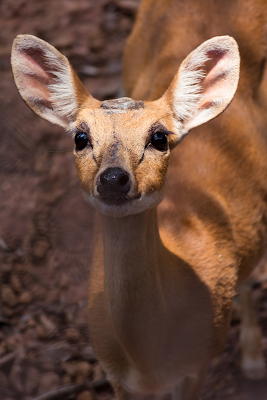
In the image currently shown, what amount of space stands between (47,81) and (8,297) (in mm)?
2284

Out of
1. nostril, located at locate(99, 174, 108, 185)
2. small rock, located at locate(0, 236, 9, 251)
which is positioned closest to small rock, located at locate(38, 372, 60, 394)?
small rock, located at locate(0, 236, 9, 251)

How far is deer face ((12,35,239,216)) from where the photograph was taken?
2115 mm

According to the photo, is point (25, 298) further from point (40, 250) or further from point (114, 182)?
point (114, 182)

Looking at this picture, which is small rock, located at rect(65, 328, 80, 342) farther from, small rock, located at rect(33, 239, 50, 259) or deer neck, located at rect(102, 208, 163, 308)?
deer neck, located at rect(102, 208, 163, 308)

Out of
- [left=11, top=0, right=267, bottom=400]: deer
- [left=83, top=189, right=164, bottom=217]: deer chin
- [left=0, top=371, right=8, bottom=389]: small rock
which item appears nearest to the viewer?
[left=83, top=189, right=164, bottom=217]: deer chin

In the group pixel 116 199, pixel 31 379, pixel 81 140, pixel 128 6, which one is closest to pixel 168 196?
pixel 81 140

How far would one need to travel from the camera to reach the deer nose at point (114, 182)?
6.56 ft

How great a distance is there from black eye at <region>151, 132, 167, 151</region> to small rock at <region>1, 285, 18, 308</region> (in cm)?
251

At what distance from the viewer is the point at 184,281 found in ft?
9.29

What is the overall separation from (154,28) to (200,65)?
1.64 metres

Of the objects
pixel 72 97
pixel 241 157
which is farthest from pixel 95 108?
pixel 241 157

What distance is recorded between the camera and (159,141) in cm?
231

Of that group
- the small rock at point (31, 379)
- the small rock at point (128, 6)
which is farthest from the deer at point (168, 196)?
the small rock at point (128, 6)

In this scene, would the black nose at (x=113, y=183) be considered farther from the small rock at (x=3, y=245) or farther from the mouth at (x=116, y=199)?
the small rock at (x=3, y=245)
